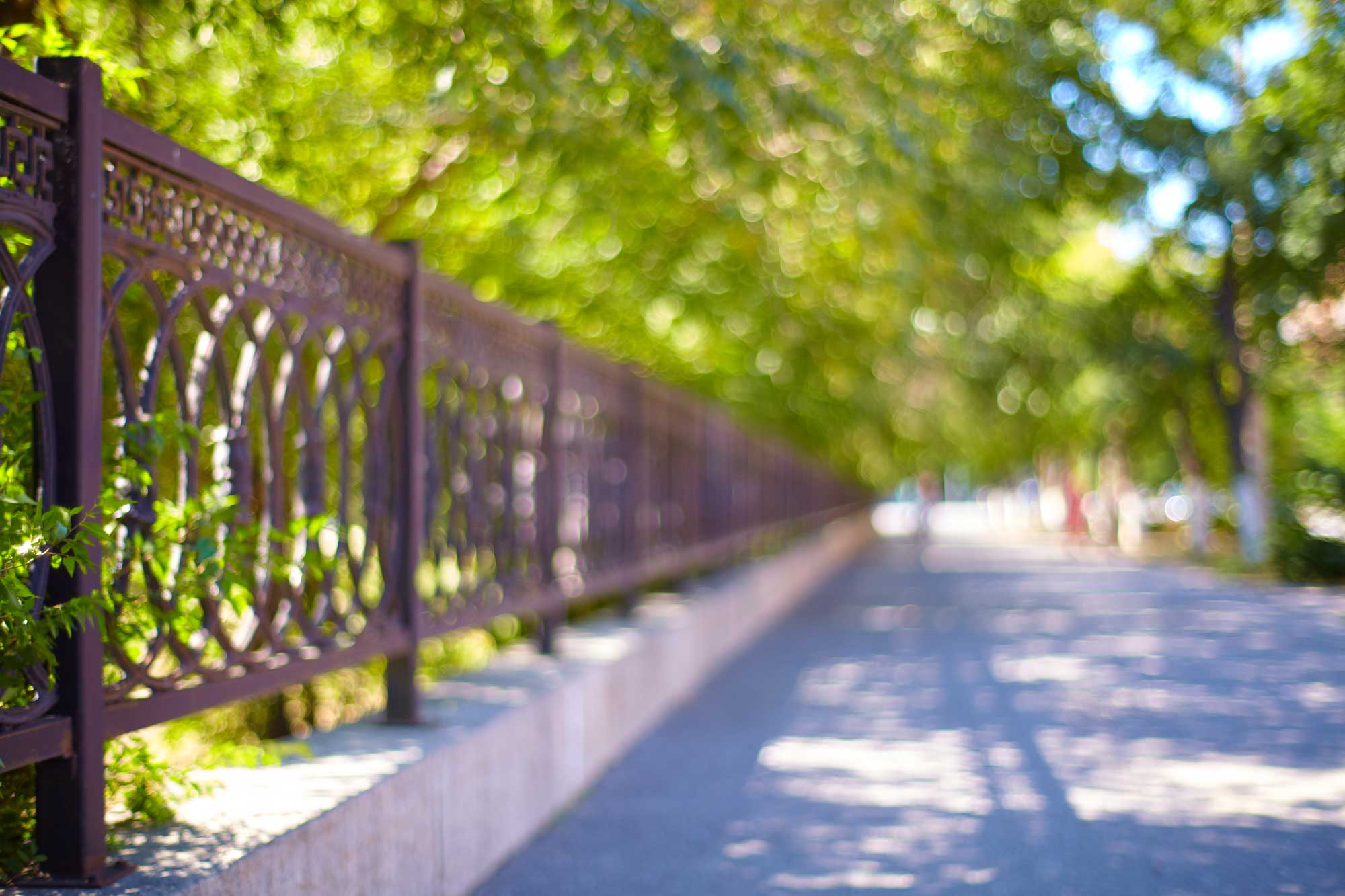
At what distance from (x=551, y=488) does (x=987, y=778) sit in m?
2.78

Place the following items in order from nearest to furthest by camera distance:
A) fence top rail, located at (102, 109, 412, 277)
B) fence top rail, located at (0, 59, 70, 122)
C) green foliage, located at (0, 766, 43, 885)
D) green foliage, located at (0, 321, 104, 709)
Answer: green foliage, located at (0, 321, 104, 709) → fence top rail, located at (0, 59, 70, 122) → green foliage, located at (0, 766, 43, 885) → fence top rail, located at (102, 109, 412, 277)

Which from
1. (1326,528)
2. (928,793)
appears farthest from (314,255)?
(1326,528)

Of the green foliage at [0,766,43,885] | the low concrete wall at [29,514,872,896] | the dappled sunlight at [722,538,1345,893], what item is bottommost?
the dappled sunlight at [722,538,1345,893]

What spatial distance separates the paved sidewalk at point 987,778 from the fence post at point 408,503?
2.69ft

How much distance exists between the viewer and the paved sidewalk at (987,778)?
523cm

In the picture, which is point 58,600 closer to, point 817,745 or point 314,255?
point 314,255

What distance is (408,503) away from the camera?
18.2 ft

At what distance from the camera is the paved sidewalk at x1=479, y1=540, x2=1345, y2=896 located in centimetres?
523

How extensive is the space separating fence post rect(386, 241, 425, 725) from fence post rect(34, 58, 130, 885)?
212cm

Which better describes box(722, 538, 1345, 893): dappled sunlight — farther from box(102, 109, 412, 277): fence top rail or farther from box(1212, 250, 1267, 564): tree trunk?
box(1212, 250, 1267, 564): tree trunk

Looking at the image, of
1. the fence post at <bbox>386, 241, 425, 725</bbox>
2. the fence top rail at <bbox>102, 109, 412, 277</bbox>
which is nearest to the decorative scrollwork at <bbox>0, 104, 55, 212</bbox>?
the fence top rail at <bbox>102, 109, 412, 277</bbox>

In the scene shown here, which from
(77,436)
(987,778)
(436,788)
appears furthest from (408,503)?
(987,778)

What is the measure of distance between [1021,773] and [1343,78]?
639 cm

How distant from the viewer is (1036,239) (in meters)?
15.4
